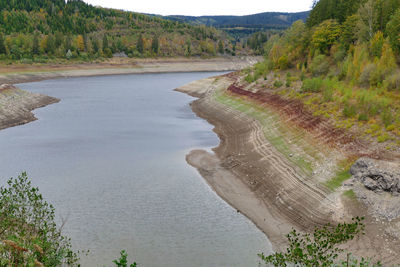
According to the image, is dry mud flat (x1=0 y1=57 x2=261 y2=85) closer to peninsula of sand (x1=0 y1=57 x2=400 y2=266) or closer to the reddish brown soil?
peninsula of sand (x1=0 y1=57 x2=400 y2=266)

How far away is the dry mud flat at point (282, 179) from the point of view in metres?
22.8

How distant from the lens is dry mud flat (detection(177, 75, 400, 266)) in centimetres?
2281

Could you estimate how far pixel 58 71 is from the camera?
130375 mm

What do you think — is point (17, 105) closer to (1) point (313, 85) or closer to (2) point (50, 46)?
(1) point (313, 85)

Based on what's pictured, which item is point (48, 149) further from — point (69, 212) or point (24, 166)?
point (69, 212)

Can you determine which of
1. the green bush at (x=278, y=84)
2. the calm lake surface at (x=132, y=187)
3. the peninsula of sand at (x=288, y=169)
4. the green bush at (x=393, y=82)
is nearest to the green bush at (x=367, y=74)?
the green bush at (x=393, y=82)

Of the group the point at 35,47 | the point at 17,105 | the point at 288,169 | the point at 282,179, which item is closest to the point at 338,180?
the point at 282,179

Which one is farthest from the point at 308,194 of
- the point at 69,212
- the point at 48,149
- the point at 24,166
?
the point at 48,149

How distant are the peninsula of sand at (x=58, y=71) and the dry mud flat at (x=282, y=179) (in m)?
35.8

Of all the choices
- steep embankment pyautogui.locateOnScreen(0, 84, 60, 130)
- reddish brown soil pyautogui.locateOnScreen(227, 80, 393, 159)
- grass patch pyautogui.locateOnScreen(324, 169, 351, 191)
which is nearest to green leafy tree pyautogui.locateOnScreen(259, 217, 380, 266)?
grass patch pyautogui.locateOnScreen(324, 169, 351, 191)

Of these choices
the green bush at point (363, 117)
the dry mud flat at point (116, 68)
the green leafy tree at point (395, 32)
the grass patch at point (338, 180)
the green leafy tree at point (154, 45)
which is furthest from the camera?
the green leafy tree at point (154, 45)

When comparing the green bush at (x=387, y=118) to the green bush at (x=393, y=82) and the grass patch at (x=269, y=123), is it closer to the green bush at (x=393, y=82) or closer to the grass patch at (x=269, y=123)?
the green bush at (x=393, y=82)

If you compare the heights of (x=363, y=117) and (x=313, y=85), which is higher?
(x=313, y=85)

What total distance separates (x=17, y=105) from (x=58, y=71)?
70371mm
